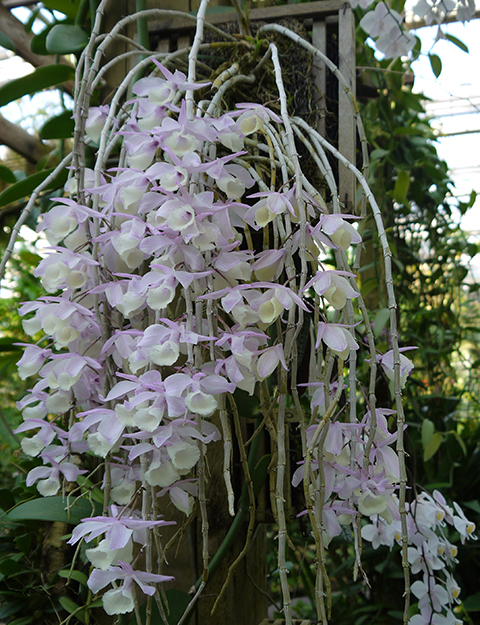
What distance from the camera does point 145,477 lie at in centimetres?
45

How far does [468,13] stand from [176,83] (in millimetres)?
697

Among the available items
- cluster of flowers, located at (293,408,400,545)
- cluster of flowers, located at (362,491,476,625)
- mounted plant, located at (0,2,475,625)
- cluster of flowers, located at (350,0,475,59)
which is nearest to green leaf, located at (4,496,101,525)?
mounted plant, located at (0,2,475,625)

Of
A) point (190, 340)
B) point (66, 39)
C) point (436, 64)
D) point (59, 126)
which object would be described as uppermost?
point (436, 64)

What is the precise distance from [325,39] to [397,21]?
0.72ft

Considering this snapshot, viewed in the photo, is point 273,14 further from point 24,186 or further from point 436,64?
point 436,64

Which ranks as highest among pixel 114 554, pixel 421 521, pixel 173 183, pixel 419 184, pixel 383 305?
pixel 419 184

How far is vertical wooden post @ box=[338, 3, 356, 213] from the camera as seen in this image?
72 cm

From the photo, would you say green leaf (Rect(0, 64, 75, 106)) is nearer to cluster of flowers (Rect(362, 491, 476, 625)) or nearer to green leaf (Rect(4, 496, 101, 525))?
green leaf (Rect(4, 496, 101, 525))

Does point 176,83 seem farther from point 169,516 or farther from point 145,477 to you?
point 169,516

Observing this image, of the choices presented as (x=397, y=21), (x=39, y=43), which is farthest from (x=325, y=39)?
(x=39, y=43)

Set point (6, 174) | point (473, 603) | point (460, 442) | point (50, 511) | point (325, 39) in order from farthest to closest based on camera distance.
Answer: point (460, 442)
point (473, 603)
point (6, 174)
point (325, 39)
point (50, 511)

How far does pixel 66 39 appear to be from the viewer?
84cm

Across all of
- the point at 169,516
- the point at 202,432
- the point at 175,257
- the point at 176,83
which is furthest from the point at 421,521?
the point at 176,83

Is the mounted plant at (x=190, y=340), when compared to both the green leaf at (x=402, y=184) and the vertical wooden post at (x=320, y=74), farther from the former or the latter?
the green leaf at (x=402, y=184)
